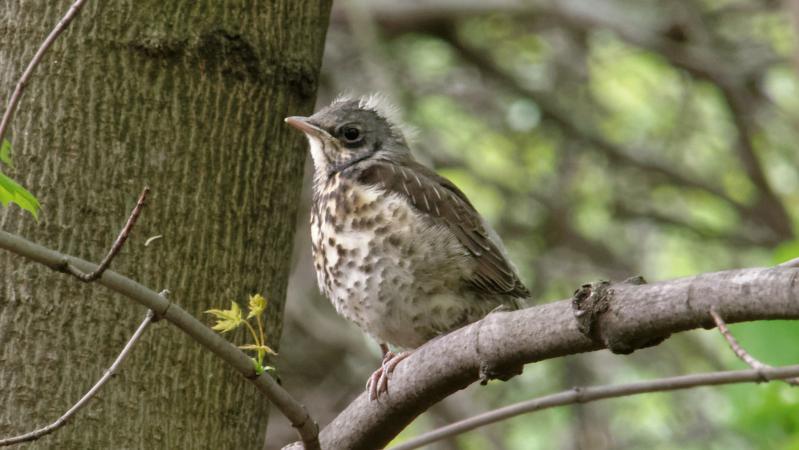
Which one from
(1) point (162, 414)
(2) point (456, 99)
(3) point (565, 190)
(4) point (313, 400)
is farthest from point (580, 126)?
(1) point (162, 414)

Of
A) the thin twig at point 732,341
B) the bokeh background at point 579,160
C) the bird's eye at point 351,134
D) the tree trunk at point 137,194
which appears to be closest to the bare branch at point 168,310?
the tree trunk at point 137,194

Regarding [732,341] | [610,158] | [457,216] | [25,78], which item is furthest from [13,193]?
[610,158]

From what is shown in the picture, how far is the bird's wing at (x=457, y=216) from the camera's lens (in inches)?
154

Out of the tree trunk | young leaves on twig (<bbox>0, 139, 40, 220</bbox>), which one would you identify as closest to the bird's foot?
the tree trunk

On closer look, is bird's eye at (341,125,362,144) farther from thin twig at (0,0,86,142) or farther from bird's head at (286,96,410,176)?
thin twig at (0,0,86,142)

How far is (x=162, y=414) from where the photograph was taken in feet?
9.29

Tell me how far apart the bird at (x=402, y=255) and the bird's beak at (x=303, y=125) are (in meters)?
0.01

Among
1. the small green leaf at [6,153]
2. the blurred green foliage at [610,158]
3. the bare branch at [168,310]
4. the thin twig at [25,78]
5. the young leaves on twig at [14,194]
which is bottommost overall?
the blurred green foliage at [610,158]

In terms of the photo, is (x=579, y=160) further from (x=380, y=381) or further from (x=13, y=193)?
(x=13, y=193)

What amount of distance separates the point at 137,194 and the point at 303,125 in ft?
2.20

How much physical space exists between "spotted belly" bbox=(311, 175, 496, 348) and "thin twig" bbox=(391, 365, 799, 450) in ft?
4.33

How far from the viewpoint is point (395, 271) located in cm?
371

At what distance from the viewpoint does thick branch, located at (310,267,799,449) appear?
190 cm

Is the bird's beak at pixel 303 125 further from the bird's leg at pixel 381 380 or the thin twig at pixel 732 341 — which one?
the thin twig at pixel 732 341
